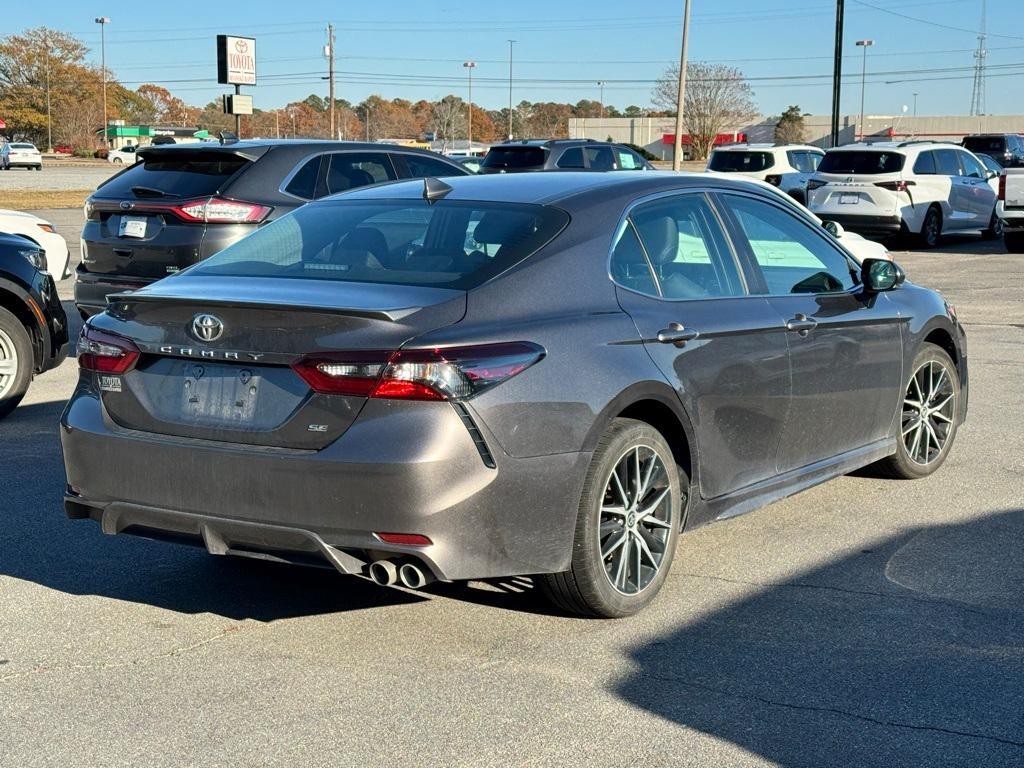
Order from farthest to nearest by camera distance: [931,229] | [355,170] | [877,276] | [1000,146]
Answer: [1000,146]
[931,229]
[355,170]
[877,276]

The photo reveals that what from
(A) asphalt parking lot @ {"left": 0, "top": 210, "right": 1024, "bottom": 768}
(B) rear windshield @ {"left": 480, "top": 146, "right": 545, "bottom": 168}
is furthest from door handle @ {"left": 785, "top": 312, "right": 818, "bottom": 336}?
(B) rear windshield @ {"left": 480, "top": 146, "right": 545, "bottom": 168}

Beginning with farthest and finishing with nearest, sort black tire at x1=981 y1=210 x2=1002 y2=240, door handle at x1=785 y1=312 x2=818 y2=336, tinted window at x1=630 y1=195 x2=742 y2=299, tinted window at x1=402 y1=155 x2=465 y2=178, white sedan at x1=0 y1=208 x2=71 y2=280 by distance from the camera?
black tire at x1=981 y1=210 x2=1002 y2=240, tinted window at x1=402 y1=155 x2=465 y2=178, white sedan at x1=0 y1=208 x2=71 y2=280, door handle at x1=785 y1=312 x2=818 y2=336, tinted window at x1=630 y1=195 x2=742 y2=299

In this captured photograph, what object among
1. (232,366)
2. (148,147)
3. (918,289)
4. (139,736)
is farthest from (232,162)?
(139,736)

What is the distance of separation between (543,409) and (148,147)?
7176mm

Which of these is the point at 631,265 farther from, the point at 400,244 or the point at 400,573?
the point at 400,573

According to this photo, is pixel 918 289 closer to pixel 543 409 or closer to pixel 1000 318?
pixel 543 409

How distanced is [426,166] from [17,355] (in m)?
4.45

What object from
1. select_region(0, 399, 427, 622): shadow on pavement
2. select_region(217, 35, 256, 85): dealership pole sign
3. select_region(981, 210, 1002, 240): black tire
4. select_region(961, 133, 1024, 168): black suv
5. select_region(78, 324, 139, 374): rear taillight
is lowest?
select_region(0, 399, 427, 622): shadow on pavement

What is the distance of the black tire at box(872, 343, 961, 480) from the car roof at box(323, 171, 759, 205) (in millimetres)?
1612

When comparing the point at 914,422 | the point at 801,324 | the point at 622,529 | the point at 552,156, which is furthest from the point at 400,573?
the point at 552,156

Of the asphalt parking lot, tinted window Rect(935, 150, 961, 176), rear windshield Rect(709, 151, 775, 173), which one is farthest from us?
rear windshield Rect(709, 151, 775, 173)

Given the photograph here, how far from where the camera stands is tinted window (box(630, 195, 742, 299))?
5.30 m

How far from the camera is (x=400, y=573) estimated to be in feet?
14.3

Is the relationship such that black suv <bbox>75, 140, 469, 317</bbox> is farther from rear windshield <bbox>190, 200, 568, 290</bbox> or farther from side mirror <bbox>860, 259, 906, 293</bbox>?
side mirror <bbox>860, 259, 906, 293</bbox>
